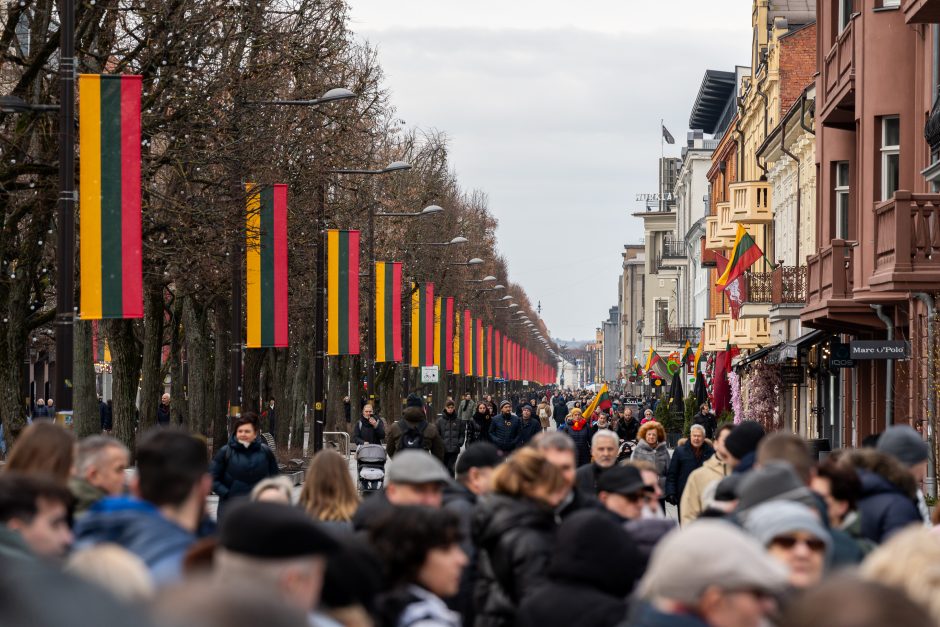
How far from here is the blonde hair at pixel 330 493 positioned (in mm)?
9242

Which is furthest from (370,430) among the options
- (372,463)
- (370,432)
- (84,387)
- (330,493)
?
(330,493)

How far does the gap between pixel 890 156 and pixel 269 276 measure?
10.4 metres

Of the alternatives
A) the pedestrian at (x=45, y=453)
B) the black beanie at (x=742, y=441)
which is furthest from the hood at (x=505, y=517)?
the black beanie at (x=742, y=441)

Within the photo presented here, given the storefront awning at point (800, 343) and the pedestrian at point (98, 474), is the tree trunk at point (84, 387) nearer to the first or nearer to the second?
the storefront awning at point (800, 343)

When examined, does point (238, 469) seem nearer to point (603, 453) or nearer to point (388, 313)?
point (603, 453)

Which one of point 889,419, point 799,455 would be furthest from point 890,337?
point 799,455

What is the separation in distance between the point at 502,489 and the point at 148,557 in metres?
2.63

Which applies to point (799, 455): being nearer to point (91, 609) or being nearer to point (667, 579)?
point (667, 579)

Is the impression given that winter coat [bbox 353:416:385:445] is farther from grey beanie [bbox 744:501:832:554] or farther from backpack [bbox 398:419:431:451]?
grey beanie [bbox 744:501:832:554]

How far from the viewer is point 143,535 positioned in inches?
243

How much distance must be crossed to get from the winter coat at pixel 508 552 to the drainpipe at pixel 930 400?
1610cm

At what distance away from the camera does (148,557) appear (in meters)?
6.07

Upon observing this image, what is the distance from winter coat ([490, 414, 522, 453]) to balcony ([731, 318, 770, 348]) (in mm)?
25326

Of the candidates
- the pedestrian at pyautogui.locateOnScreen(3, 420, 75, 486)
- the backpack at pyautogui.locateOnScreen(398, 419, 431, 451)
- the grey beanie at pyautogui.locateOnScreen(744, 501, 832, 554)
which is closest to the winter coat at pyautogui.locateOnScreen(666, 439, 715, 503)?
the backpack at pyautogui.locateOnScreen(398, 419, 431, 451)
